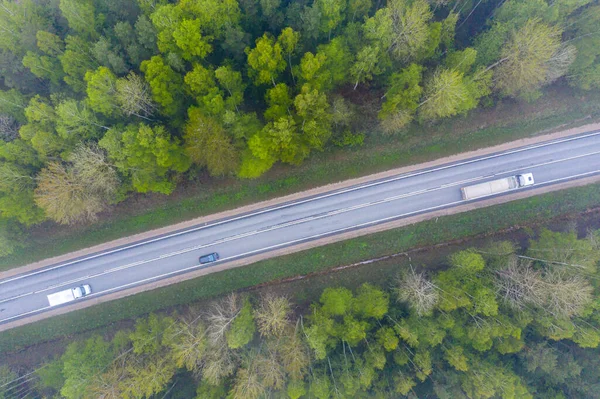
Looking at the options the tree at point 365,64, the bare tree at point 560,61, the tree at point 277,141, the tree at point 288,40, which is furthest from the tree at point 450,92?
the tree at point 288,40

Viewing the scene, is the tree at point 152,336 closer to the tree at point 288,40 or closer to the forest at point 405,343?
the forest at point 405,343

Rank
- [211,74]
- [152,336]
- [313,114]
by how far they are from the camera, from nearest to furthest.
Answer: [211,74]
[313,114]
[152,336]

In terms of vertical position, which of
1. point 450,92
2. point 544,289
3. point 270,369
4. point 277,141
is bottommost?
point 270,369

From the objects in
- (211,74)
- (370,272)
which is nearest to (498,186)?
(370,272)

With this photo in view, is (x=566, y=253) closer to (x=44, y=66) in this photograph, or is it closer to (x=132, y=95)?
(x=132, y=95)

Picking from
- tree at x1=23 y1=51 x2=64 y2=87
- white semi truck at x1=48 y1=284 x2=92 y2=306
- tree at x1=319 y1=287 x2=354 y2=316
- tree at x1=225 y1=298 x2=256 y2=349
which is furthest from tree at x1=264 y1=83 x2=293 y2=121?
white semi truck at x1=48 y1=284 x2=92 y2=306

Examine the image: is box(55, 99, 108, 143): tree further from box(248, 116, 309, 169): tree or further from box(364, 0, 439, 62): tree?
box(364, 0, 439, 62): tree
